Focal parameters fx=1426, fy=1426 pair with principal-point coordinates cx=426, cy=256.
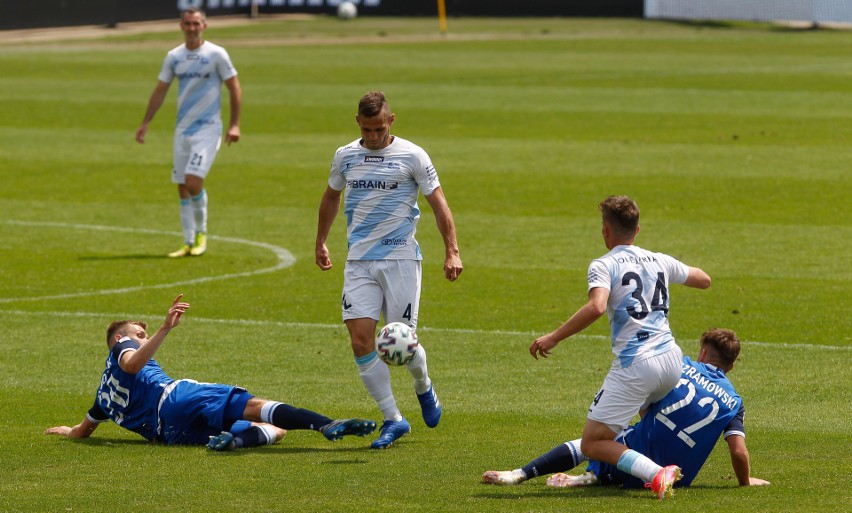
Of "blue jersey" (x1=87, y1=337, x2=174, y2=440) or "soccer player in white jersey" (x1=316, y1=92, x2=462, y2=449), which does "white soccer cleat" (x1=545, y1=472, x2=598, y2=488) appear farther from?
"blue jersey" (x1=87, y1=337, x2=174, y2=440)

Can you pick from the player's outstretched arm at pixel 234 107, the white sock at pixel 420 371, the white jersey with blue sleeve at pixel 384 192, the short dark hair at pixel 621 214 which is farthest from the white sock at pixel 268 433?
the player's outstretched arm at pixel 234 107

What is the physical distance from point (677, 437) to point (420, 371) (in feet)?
6.73

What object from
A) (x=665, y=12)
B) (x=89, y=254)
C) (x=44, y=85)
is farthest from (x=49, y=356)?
(x=665, y=12)

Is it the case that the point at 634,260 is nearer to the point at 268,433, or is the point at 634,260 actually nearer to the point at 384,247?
the point at 384,247

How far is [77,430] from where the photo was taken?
9.37m

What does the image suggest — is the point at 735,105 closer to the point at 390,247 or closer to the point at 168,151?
the point at 168,151

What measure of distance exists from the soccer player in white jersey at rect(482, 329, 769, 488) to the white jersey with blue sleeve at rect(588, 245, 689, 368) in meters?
0.33

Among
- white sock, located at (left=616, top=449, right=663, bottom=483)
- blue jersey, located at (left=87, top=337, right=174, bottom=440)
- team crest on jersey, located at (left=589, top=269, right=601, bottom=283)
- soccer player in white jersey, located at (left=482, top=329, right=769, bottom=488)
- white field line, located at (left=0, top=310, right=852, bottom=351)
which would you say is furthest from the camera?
white field line, located at (left=0, top=310, right=852, bottom=351)

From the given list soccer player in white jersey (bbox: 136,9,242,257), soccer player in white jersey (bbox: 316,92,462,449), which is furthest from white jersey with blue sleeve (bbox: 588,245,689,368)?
soccer player in white jersey (bbox: 136,9,242,257)

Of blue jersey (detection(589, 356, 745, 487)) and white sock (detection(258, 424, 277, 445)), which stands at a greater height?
blue jersey (detection(589, 356, 745, 487))

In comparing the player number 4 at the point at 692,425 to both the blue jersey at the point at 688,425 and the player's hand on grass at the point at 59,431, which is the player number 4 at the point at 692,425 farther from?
the player's hand on grass at the point at 59,431

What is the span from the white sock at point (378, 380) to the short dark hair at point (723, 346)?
2217 mm

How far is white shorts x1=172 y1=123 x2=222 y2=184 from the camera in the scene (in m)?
16.9

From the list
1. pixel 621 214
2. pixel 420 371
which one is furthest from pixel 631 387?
pixel 420 371
